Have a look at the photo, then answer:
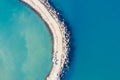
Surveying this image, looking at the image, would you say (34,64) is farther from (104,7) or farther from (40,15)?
(104,7)

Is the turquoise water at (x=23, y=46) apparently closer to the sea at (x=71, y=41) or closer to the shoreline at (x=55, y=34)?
the sea at (x=71, y=41)

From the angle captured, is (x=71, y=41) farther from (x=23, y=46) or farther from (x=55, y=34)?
(x=23, y=46)

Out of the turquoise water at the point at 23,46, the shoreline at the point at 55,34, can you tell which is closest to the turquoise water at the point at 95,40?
the shoreline at the point at 55,34

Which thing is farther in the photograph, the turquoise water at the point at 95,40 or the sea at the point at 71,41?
the turquoise water at the point at 95,40

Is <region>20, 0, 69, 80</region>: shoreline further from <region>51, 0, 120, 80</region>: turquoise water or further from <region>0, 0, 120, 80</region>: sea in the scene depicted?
<region>51, 0, 120, 80</region>: turquoise water

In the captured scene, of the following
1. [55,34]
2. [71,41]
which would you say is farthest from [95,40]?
[55,34]

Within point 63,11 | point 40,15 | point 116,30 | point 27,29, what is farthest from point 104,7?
point 27,29
